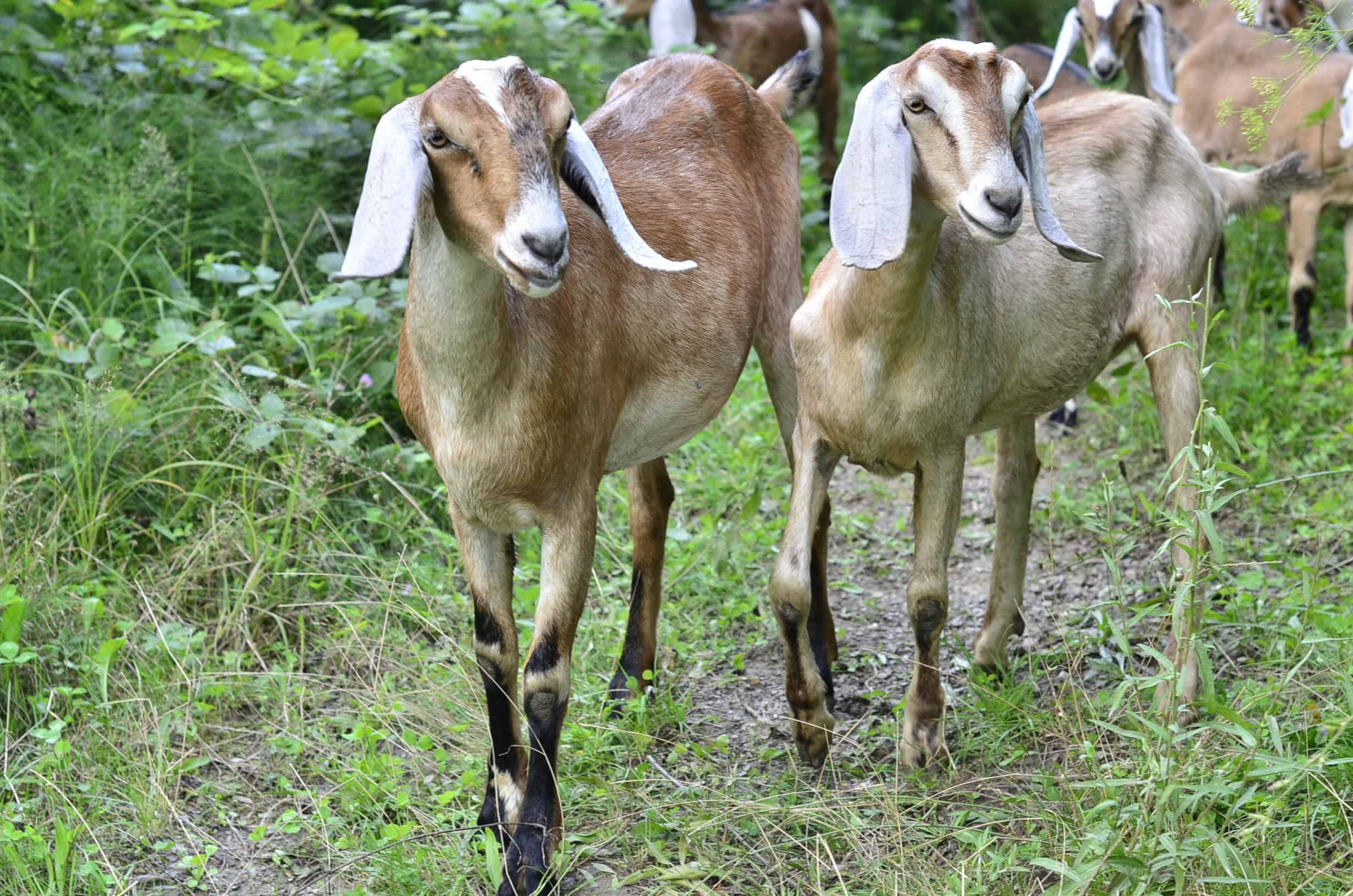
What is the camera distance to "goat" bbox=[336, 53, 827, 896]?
3129 mm

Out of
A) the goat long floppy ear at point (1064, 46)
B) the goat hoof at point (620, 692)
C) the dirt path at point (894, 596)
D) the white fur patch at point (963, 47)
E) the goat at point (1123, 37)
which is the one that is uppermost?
the white fur patch at point (963, 47)

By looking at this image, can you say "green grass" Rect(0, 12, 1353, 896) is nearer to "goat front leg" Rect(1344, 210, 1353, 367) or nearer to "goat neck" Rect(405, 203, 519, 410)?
"goat front leg" Rect(1344, 210, 1353, 367)

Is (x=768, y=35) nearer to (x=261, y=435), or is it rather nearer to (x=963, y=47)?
(x=261, y=435)

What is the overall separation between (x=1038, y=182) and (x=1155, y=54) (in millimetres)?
4316

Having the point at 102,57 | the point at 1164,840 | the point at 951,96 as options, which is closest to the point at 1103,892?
the point at 1164,840

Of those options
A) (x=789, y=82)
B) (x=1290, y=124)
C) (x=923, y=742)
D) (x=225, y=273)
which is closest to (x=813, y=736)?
(x=923, y=742)

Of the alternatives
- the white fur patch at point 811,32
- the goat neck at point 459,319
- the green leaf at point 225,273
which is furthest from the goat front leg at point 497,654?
the white fur patch at point 811,32

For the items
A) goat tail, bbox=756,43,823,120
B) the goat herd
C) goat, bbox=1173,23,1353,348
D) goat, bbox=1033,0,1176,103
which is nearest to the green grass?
the goat herd

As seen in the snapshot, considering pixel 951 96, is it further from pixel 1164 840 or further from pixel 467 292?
pixel 1164 840

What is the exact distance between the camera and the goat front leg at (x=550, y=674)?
3596 mm

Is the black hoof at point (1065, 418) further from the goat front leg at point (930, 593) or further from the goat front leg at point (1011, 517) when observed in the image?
the goat front leg at point (930, 593)

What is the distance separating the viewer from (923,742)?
13.2ft

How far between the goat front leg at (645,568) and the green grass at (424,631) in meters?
0.13

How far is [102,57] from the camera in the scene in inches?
262
